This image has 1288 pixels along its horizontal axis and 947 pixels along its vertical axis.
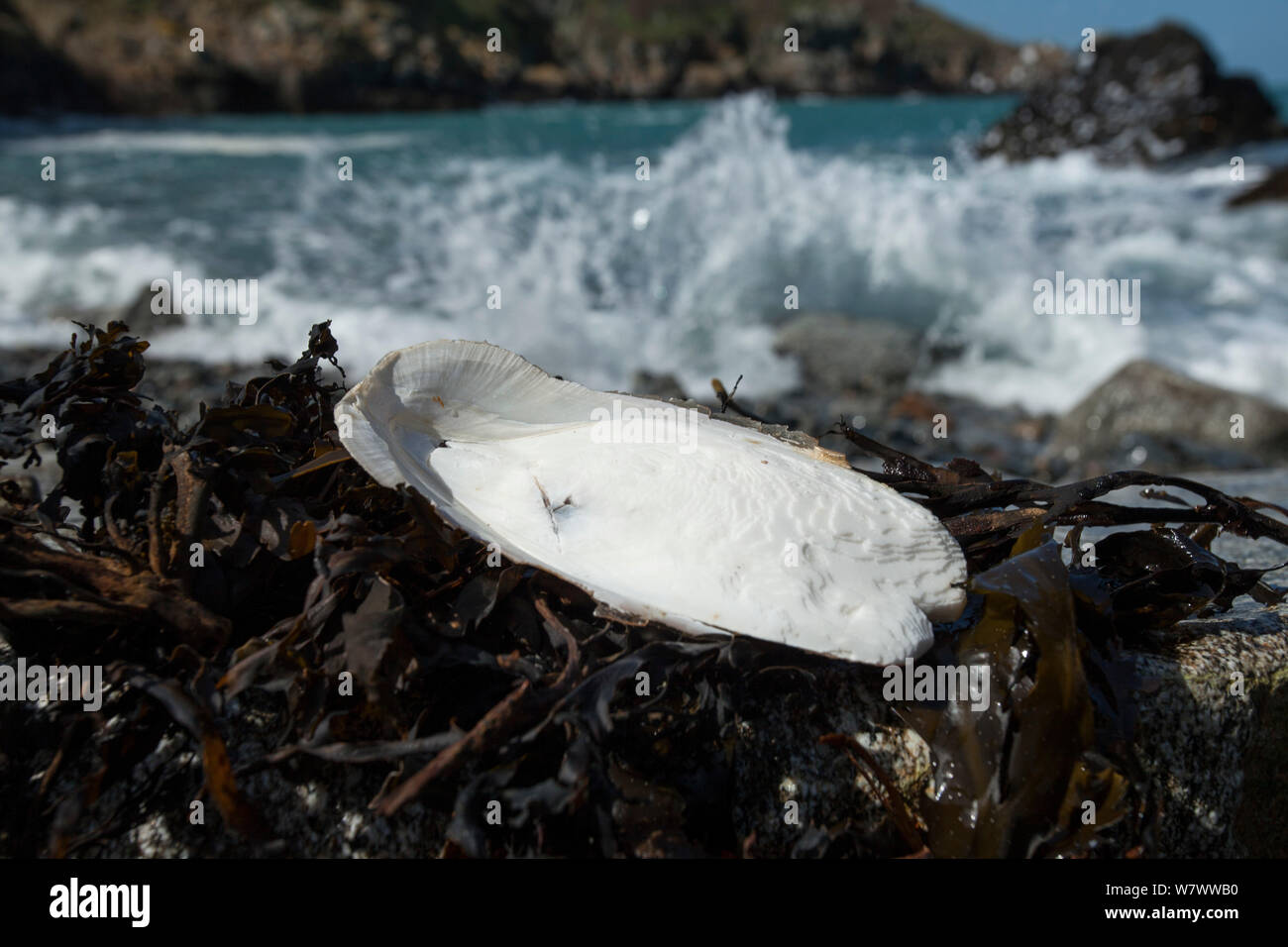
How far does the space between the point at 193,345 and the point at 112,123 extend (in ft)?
120

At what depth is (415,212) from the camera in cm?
1407

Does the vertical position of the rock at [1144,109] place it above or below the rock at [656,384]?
above

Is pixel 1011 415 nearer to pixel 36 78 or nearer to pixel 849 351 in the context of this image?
pixel 849 351

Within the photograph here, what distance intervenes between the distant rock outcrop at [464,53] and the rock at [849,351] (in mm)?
15007

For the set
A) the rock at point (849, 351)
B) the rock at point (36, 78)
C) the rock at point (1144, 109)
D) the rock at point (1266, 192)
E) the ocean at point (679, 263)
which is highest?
the rock at point (36, 78)

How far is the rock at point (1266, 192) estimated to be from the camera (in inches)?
639

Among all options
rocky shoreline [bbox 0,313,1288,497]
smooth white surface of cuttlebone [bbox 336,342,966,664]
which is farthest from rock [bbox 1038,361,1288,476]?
smooth white surface of cuttlebone [bbox 336,342,966,664]

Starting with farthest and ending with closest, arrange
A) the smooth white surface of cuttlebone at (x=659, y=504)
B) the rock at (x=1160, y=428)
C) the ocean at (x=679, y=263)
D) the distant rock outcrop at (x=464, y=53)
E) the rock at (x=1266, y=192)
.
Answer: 1. the distant rock outcrop at (x=464, y=53)
2. the rock at (x=1266, y=192)
3. the ocean at (x=679, y=263)
4. the rock at (x=1160, y=428)
5. the smooth white surface of cuttlebone at (x=659, y=504)

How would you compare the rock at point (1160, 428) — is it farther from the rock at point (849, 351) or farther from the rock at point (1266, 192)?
the rock at point (1266, 192)

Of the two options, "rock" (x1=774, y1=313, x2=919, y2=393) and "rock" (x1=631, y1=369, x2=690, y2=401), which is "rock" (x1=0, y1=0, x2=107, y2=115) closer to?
"rock" (x1=631, y1=369, x2=690, y2=401)

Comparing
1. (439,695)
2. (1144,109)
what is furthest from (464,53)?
(439,695)

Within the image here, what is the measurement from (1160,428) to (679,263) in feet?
20.7

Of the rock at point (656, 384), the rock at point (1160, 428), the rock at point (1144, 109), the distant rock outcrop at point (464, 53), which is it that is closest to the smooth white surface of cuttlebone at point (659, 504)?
the rock at point (1160, 428)

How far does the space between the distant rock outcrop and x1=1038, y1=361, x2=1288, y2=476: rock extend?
18.1m
